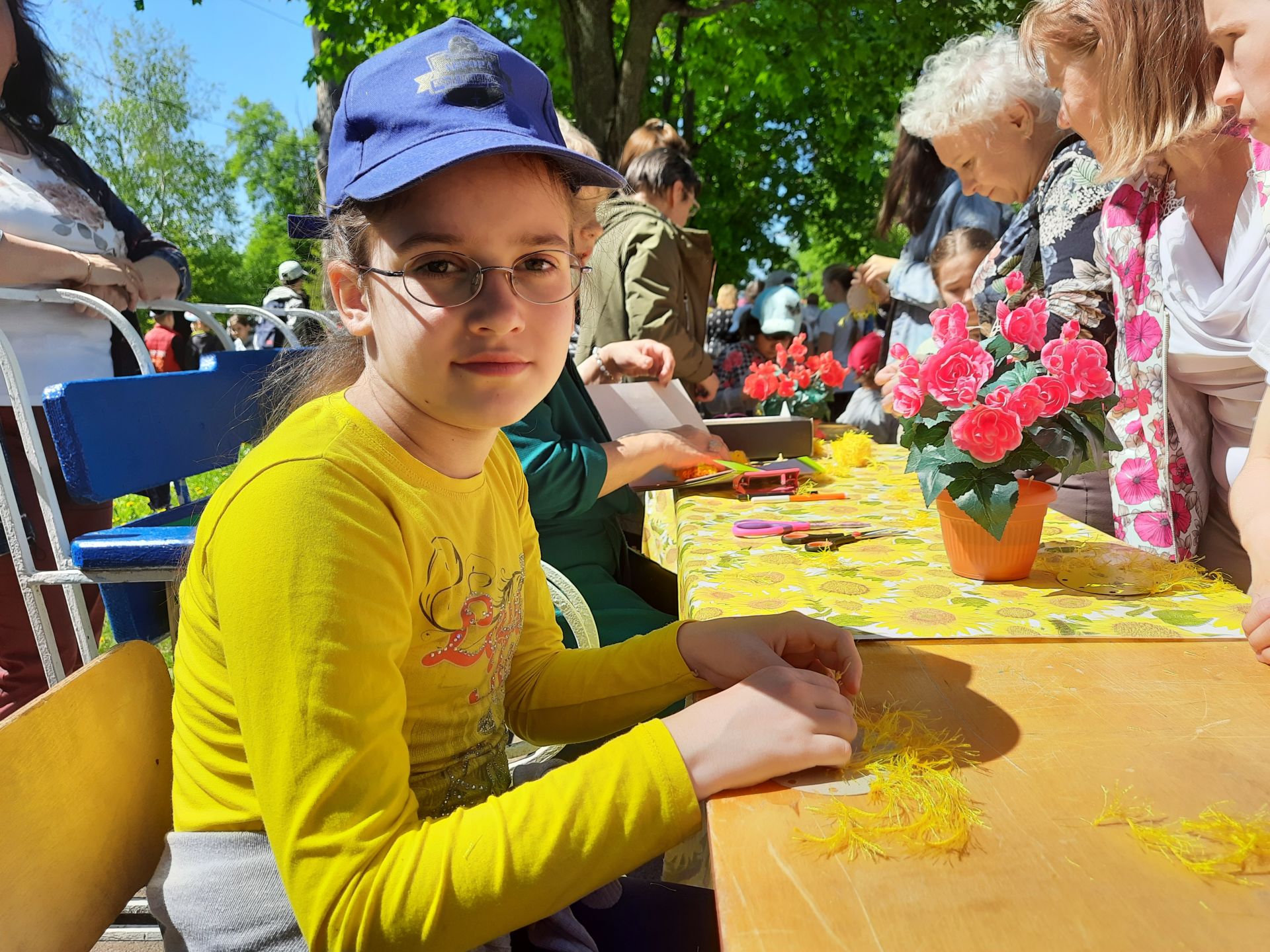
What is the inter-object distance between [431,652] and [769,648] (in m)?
0.44

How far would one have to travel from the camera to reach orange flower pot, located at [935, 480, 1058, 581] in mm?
1627

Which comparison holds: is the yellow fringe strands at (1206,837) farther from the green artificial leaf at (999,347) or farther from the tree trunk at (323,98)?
the tree trunk at (323,98)

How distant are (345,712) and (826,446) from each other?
2.50 meters

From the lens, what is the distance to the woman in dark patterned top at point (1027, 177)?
2.31m

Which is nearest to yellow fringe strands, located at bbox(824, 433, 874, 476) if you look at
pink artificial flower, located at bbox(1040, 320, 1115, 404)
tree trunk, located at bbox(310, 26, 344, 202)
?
pink artificial flower, located at bbox(1040, 320, 1115, 404)

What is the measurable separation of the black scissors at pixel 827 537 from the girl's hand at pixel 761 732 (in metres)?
0.87

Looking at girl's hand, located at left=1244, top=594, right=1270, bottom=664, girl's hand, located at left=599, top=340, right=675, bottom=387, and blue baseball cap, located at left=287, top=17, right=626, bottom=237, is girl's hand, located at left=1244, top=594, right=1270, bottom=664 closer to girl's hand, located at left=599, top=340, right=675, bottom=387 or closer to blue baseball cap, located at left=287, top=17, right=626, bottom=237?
blue baseball cap, located at left=287, top=17, right=626, bottom=237

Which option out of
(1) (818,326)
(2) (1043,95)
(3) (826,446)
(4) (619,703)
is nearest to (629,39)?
(1) (818,326)

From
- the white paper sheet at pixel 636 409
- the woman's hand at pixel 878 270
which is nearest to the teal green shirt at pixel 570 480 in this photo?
the white paper sheet at pixel 636 409

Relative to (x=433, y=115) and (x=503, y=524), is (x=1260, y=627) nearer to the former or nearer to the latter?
(x=503, y=524)

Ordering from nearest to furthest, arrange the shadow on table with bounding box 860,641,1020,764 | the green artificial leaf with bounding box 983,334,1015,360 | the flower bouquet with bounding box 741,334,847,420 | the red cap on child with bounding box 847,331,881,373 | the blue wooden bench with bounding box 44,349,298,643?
the shadow on table with bounding box 860,641,1020,764 < the green artificial leaf with bounding box 983,334,1015,360 < the blue wooden bench with bounding box 44,349,298,643 < the flower bouquet with bounding box 741,334,847,420 < the red cap on child with bounding box 847,331,881,373

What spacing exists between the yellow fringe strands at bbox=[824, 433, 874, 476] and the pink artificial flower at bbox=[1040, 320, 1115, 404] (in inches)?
47.4

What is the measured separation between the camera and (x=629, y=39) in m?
8.77

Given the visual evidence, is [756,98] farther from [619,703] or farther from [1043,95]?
[619,703]
